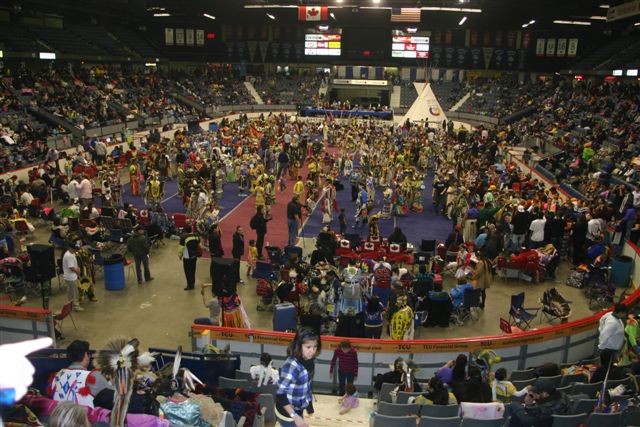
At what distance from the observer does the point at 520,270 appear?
14.8m

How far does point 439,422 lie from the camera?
22.1ft

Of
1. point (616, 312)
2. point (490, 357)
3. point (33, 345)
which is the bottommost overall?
point (490, 357)

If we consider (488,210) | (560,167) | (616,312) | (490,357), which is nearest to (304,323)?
(490,357)

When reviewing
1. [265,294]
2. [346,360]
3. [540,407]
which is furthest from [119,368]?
[265,294]

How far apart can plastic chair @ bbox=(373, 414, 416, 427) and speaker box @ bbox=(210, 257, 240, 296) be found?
4.27 metres

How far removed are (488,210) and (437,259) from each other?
154 inches

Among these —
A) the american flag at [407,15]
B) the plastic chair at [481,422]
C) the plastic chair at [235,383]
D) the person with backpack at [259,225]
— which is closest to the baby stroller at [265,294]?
the person with backpack at [259,225]

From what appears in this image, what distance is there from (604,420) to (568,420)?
0.60 metres

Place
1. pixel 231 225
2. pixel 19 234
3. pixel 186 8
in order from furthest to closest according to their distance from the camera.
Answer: pixel 186 8 < pixel 231 225 < pixel 19 234

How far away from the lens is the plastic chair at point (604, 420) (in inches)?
269

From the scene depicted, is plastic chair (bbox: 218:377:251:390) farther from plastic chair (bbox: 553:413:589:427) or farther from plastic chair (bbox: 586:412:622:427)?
plastic chair (bbox: 586:412:622:427)

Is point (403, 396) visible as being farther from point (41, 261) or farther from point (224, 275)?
point (41, 261)

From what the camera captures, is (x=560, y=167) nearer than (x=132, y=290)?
No

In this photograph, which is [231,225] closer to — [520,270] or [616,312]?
[520,270]
